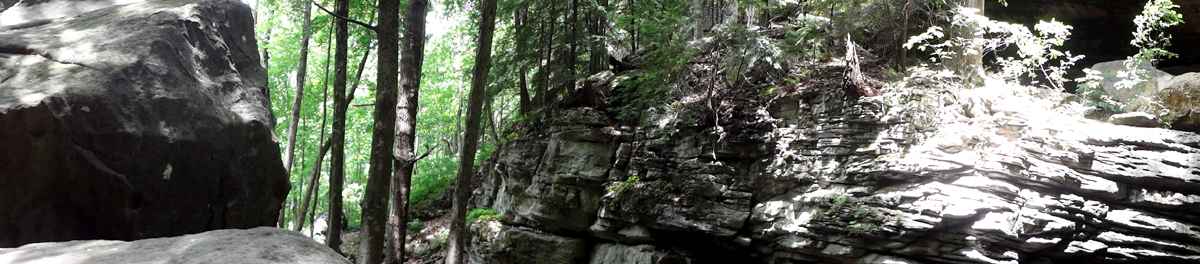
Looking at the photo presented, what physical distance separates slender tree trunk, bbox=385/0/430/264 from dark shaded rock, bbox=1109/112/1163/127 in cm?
999

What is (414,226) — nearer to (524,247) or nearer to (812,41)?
(524,247)

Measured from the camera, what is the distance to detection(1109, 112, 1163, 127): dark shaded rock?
8234 mm

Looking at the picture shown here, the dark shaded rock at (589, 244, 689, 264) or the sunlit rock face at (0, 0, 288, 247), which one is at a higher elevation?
the sunlit rock face at (0, 0, 288, 247)

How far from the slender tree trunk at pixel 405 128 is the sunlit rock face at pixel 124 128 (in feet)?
4.51

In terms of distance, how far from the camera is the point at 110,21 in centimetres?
514

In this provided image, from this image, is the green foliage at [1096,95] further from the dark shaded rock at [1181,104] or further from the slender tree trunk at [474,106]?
the slender tree trunk at [474,106]

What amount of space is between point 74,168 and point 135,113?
57 cm

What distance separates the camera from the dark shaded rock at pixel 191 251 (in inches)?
101

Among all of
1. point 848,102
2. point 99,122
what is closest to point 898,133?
point 848,102

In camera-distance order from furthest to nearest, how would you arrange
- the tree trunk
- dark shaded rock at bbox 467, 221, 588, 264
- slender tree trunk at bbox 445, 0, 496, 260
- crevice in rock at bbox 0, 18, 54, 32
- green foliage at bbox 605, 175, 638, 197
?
1. dark shaded rock at bbox 467, 221, 588, 264
2. green foliage at bbox 605, 175, 638, 197
3. the tree trunk
4. slender tree trunk at bbox 445, 0, 496, 260
5. crevice in rock at bbox 0, 18, 54, 32

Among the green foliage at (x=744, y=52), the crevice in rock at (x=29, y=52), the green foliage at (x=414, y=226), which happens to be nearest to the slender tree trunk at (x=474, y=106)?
the green foliage at (x=744, y=52)

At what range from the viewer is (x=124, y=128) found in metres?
4.52

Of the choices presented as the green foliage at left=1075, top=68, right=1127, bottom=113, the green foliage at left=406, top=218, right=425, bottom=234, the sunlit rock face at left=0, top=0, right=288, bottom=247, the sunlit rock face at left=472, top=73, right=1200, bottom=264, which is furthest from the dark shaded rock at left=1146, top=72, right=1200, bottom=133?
the green foliage at left=406, top=218, right=425, bottom=234

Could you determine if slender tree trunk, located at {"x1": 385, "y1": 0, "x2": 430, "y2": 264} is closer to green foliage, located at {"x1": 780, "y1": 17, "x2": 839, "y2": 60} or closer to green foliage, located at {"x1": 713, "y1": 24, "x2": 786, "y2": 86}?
green foliage, located at {"x1": 713, "y1": 24, "x2": 786, "y2": 86}
